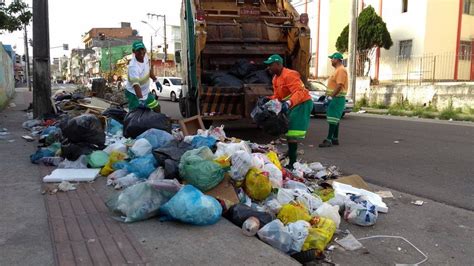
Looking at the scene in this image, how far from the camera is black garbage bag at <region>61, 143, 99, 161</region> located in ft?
19.9

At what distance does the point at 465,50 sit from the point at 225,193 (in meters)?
22.1

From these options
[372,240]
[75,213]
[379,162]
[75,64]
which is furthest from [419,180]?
[75,64]

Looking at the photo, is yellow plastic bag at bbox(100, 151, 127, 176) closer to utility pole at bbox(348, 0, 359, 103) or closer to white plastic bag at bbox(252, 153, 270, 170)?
white plastic bag at bbox(252, 153, 270, 170)

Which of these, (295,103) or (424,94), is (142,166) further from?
(424,94)

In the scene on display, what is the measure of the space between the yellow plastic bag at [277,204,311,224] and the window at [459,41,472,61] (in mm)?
20863

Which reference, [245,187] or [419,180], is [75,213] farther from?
[419,180]

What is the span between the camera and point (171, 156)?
4875mm

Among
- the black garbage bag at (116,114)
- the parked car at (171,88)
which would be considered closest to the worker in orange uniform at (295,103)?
the black garbage bag at (116,114)

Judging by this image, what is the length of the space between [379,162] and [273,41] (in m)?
3.75

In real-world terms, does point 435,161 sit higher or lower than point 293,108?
lower

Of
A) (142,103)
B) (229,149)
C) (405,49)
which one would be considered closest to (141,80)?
(142,103)

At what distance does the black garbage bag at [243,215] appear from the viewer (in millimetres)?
3879

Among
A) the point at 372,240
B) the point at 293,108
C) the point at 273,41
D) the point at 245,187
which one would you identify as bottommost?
the point at 372,240

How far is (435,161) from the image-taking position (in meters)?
7.25
